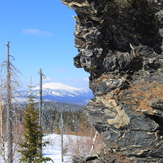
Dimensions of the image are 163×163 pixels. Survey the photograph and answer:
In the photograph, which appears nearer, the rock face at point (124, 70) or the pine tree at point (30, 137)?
the rock face at point (124, 70)

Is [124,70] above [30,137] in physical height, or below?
above

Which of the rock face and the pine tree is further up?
the rock face

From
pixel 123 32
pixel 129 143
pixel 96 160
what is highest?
pixel 123 32

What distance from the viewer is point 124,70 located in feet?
29.9

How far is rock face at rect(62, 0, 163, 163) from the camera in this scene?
26.7ft

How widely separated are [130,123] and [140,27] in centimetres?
425

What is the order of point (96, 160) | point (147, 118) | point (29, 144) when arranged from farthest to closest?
point (29, 144)
point (96, 160)
point (147, 118)

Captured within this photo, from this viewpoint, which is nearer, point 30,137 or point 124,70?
point 124,70

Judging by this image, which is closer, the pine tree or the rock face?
the rock face

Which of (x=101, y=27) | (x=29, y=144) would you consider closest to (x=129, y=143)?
(x=101, y=27)

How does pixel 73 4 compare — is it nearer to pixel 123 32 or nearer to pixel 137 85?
pixel 123 32

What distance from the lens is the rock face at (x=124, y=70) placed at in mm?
8141

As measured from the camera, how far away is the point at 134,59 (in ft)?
29.4

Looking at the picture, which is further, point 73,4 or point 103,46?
point 103,46
